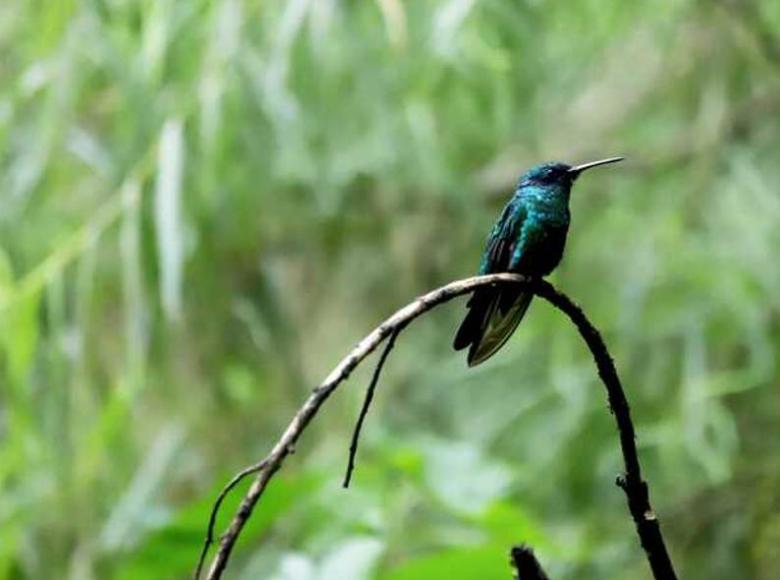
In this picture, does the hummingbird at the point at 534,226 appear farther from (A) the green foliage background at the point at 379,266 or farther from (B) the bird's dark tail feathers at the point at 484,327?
(A) the green foliage background at the point at 379,266

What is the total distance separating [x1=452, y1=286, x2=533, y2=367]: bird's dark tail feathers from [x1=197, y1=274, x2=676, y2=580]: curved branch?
0.20 feet

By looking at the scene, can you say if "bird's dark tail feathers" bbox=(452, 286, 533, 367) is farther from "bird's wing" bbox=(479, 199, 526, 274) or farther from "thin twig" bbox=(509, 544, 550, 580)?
"thin twig" bbox=(509, 544, 550, 580)

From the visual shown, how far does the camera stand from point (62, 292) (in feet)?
6.35

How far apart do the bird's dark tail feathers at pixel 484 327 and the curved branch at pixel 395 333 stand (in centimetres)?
6

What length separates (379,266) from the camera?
264cm

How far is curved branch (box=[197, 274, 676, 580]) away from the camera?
0.60 meters

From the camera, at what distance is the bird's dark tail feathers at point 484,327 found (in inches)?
32.7

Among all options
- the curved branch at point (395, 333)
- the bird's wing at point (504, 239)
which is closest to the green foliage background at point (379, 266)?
the bird's wing at point (504, 239)

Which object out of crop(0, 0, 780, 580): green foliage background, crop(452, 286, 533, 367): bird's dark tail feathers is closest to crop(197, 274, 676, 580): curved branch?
crop(452, 286, 533, 367): bird's dark tail feathers

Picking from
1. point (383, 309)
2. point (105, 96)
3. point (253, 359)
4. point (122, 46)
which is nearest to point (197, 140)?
point (122, 46)

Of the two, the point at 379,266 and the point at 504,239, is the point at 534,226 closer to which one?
the point at 504,239

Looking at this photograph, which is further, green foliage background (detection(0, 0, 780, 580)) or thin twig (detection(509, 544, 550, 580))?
green foliage background (detection(0, 0, 780, 580))

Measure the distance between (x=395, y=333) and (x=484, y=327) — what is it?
7.2 inches

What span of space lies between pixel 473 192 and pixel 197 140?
582 mm
